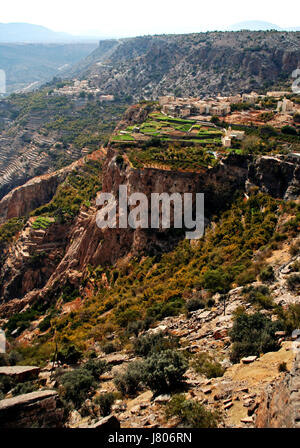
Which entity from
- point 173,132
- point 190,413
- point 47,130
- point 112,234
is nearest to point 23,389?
point 190,413

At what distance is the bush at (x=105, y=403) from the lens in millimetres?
9000

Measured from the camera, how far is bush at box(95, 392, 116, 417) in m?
9.00

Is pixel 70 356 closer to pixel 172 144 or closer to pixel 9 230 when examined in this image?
pixel 172 144

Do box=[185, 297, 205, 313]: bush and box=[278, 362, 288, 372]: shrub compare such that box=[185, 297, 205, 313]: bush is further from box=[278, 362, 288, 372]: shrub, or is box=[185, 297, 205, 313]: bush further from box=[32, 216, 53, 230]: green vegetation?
box=[32, 216, 53, 230]: green vegetation

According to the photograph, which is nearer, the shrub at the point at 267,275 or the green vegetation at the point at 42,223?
the shrub at the point at 267,275

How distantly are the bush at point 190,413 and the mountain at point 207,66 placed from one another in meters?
89.1

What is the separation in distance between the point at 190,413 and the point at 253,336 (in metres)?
3.68

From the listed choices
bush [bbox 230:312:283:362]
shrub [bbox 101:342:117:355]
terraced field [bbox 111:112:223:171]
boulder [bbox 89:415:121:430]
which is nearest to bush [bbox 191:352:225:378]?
bush [bbox 230:312:283:362]

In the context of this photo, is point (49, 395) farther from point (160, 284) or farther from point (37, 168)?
point (37, 168)

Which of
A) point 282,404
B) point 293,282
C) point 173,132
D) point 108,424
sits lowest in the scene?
point 108,424

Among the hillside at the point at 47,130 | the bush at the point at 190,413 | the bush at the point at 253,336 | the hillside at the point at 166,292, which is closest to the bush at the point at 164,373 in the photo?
the hillside at the point at 166,292

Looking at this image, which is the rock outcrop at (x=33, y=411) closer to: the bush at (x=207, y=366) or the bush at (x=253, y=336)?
the bush at (x=207, y=366)

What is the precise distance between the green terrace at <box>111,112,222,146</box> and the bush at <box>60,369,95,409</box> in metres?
24.0

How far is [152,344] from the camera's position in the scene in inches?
473
